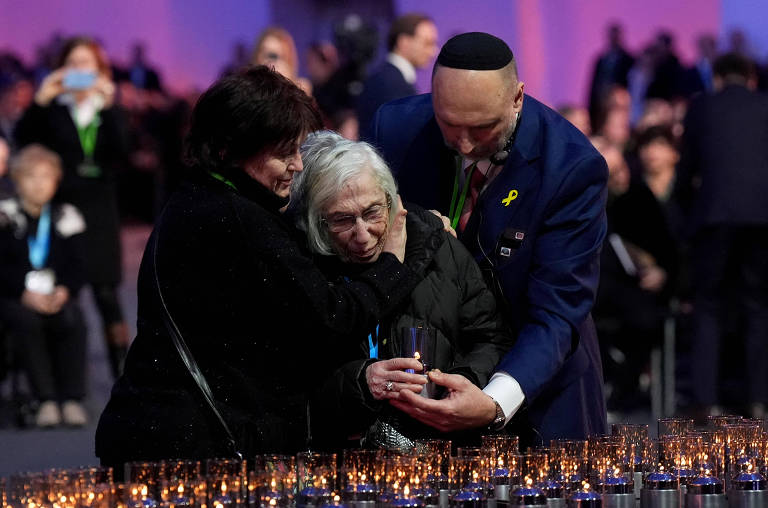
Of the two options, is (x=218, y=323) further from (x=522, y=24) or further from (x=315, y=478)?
(x=522, y=24)

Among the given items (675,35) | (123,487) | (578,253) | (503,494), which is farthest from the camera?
(675,35)

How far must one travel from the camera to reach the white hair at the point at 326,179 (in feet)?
11.4

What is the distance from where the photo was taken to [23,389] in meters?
9.30

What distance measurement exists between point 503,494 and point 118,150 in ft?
21.0

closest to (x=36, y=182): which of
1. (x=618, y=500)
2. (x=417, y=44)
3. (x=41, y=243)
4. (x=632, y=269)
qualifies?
(x=41, y=243)

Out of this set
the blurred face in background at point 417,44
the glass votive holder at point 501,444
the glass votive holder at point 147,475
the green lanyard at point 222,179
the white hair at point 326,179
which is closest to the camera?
the glass votive holder at point 147,475

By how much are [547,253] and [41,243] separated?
17.0 ft

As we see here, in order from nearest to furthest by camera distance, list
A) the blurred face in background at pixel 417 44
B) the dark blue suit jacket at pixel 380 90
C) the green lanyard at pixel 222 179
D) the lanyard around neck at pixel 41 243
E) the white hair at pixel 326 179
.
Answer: the green lanyard at pixel 222 179, the white hair at pixel 326 179, the dark blue suit jacket at pixel 380 90, the lanyard around neck at pixel 41 243, the blurred face in background at pixel 417 44

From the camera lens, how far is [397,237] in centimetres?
350

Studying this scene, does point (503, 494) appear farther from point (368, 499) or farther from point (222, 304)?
point (222, 304)

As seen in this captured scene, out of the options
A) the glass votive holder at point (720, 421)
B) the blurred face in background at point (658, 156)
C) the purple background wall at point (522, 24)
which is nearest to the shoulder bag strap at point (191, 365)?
the glass votive holder at point (720, 421)

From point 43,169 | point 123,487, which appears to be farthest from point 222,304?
point 43,169

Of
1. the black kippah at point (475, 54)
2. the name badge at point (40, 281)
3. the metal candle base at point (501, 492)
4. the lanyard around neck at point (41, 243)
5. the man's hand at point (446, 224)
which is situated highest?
the lanyard around neck at point (41, 243)

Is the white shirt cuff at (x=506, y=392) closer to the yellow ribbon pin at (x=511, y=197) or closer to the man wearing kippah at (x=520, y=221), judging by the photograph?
the man wearing kippah at (x=520, y=221)
